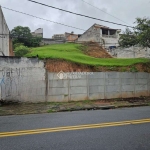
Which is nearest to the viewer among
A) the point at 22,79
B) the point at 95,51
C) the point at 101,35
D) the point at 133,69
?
the point at 22,79

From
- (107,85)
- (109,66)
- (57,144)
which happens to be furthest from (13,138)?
(109,66)

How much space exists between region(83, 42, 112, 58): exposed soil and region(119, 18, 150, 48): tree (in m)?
13.2

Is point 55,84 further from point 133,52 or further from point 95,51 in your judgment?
point 95,51

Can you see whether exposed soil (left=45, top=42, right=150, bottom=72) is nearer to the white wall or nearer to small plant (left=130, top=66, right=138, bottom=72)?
small plant (left=130, top=66, right=138, bottom=72)

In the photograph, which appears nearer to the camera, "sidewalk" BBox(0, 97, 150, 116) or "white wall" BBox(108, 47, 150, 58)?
"sidewalk" BBox(0, 97, 150, 116)

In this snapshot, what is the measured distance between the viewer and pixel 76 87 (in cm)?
1350

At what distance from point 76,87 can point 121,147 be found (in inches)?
356

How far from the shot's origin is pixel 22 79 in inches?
484

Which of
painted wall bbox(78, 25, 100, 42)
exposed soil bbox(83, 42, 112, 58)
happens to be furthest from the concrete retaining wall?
painted wall bbox(78, 25, 100, 42)

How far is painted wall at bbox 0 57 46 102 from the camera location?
470 inches

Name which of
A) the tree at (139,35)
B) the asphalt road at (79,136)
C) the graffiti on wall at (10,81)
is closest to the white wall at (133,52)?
the tree at (139,35)

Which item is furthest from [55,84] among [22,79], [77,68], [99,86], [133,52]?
[133,52]

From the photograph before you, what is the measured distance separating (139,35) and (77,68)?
5.90 metres

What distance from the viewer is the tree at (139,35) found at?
15.6m
